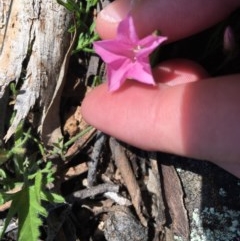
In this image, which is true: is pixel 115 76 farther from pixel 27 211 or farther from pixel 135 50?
pixel 27 211

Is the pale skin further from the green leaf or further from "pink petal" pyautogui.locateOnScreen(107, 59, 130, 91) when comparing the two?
the green leaf

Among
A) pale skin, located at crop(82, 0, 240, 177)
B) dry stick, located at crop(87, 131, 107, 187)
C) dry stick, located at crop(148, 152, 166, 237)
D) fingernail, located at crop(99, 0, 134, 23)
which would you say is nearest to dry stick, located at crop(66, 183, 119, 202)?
dry stick, located at crop(87, 131, 107, 187)

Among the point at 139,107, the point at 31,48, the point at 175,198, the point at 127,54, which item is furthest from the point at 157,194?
the point at 31,48

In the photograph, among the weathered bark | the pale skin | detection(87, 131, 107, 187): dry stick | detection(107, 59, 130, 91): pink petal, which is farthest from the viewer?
detection(87, 131, 107, 187): dry stick

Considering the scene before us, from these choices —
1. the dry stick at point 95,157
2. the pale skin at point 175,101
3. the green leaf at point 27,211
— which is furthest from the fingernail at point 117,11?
the green leaf at point 27,211

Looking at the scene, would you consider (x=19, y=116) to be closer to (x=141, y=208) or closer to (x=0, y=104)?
(x=0, y=104)
